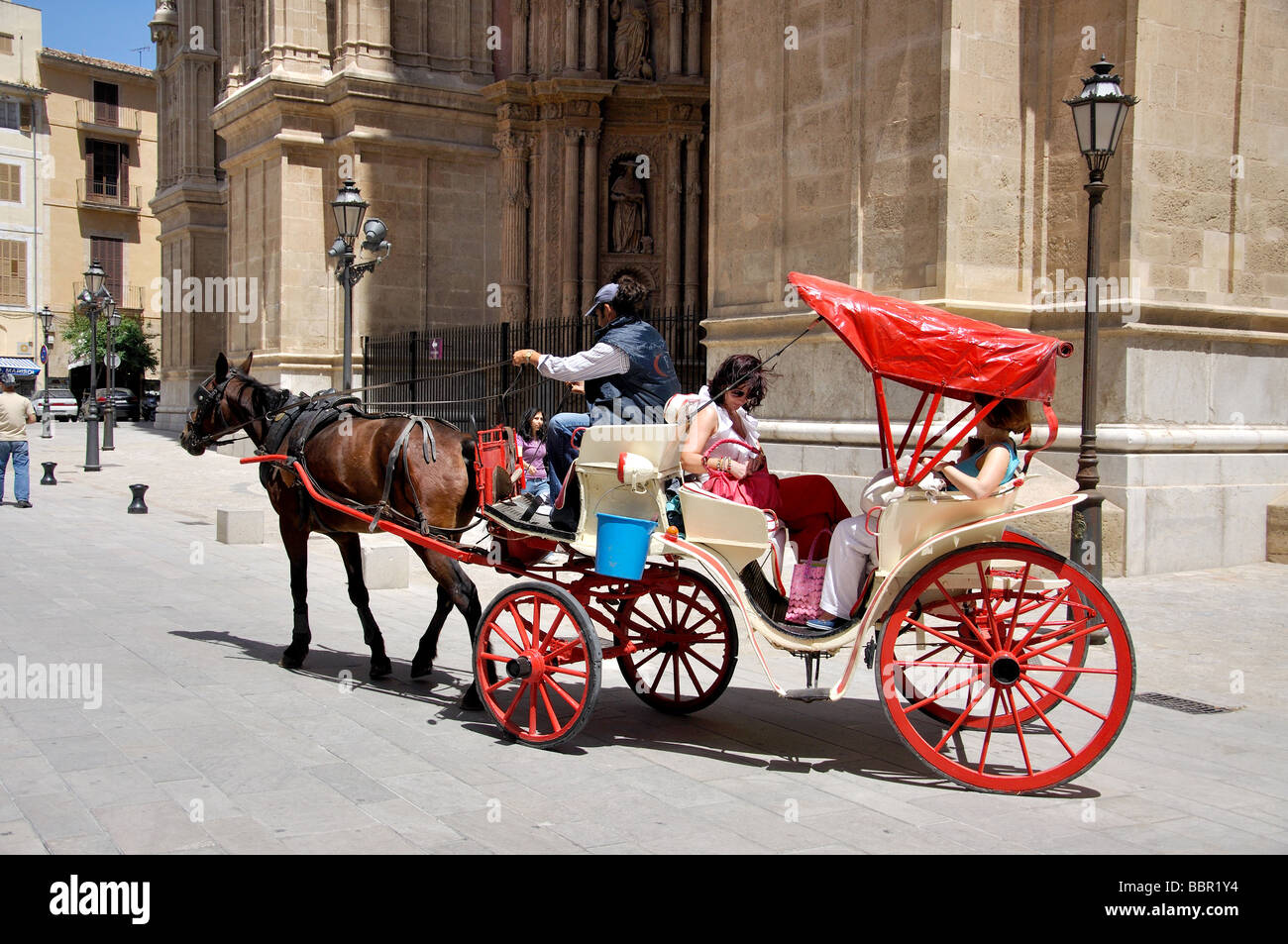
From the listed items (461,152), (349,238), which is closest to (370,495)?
(349,238)

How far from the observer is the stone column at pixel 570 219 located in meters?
24.7

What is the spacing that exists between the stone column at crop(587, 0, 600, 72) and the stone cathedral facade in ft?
0.13

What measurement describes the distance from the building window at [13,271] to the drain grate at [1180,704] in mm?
56844

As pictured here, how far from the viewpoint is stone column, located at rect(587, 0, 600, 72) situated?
24.7m

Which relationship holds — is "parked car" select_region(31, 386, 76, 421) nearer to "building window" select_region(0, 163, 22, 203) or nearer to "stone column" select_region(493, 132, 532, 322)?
"building window" select_region(0, 163, 22, 203)

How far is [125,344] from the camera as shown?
189 feet

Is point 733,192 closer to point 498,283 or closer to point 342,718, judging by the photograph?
point 342,718

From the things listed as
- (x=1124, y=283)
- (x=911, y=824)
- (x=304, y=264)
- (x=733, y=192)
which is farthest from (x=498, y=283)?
(x=911, y=824)

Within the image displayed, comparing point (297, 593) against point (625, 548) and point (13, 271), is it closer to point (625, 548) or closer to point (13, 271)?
point (625, 548)

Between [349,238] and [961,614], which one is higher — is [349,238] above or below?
above

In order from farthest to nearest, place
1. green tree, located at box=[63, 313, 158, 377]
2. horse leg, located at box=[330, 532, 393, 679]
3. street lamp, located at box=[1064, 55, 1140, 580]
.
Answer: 1. green tree, located at box=[63, 313, 158, 377]
2. street lamp, located at box=[1064, 55, 1140, 580]
3. horse leg, located at box=[330, 532, 393, 679]

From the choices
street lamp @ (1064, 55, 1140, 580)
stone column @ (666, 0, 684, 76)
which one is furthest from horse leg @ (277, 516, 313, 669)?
stone column @ (666, 0, 684, 76)

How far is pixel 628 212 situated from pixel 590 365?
64.4 feet

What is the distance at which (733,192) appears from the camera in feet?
44.9
